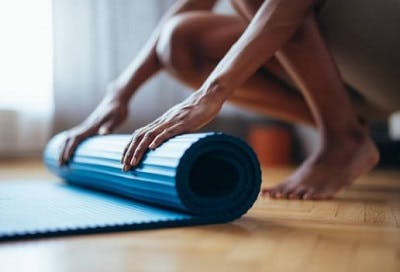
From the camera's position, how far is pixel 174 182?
117 cm

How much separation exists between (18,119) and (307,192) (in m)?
2.21

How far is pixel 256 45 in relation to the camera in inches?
53.2

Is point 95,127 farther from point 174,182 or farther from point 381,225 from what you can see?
point 381,225

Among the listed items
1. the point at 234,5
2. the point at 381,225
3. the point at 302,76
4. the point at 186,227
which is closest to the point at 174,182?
the point at 186,227

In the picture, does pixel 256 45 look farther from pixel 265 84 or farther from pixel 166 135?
pixel 265 84

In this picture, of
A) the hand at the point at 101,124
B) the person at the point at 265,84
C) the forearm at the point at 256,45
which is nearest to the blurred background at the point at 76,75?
the person at the point at 265,84

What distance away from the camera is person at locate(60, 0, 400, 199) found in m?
1.32

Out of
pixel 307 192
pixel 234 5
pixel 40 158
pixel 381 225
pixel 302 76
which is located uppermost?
pixel 234 5

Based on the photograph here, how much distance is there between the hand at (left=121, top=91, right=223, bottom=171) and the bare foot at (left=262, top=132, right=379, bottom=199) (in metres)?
0.40

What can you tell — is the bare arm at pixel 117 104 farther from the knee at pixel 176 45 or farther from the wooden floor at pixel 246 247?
the wooden floor at pixel 246 247

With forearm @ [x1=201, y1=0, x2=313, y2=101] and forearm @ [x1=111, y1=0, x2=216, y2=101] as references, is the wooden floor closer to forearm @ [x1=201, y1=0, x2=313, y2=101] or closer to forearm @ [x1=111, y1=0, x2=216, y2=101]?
forearm @ [x1=201, y1=0, x2=313, y2=101]

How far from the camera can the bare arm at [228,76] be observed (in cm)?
128

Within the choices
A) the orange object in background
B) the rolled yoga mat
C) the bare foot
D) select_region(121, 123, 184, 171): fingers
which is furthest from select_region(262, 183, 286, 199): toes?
the orange object in background

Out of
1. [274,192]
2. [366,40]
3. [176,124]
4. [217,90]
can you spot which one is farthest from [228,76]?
[366,40]
